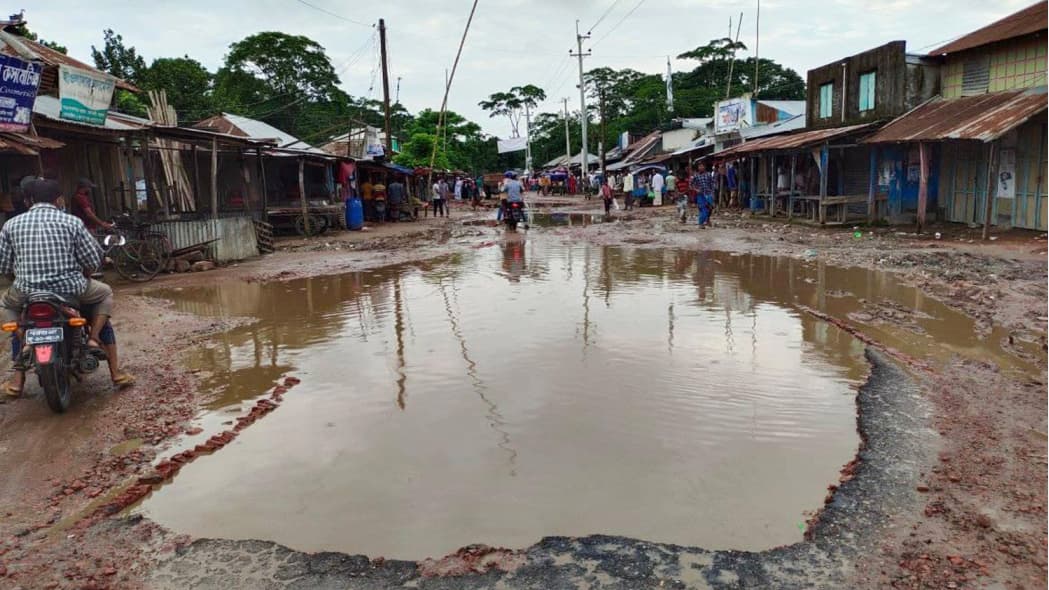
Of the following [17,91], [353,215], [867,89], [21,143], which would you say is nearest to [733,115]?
[867,89]

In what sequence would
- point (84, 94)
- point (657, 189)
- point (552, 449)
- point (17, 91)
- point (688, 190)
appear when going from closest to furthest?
point (552, 449)
point (17, 91)
point (84, 94)
point (688, 190)
point (657, 189)

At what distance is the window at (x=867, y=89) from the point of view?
21328mm

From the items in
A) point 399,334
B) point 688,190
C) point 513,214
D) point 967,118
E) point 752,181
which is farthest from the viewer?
point 752,181

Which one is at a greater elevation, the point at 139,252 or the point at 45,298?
the point at 45,298

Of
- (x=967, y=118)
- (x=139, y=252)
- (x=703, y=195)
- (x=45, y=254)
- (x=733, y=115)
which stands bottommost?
(x=139, y=252)

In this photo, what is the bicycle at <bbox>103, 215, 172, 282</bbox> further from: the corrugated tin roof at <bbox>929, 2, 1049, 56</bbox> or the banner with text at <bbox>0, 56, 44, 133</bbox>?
the corrugated tin roof at <bbox>929, 2, 1049, 56</bbox>

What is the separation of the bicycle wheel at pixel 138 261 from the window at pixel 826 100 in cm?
2068

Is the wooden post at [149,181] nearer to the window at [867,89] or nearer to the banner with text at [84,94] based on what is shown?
the banner with text at [84,94]

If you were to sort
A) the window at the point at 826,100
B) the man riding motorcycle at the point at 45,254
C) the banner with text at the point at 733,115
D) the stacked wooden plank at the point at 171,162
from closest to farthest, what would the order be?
the man riding motorcycle at the point at 45,254, the stacked wooden plank at the point at 171,162, the window at the point at 826,100, the banner with text at the point at 733,115

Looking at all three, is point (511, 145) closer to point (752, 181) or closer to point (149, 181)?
point (752, 181)

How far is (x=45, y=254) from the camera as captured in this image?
514 cm

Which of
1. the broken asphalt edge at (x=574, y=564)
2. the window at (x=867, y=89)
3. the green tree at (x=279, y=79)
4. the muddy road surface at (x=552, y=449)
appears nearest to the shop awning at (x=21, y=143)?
the muddy road surface at (x=552, y=449)

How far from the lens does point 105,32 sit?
31672 millimetres

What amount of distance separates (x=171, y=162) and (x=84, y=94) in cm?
622
